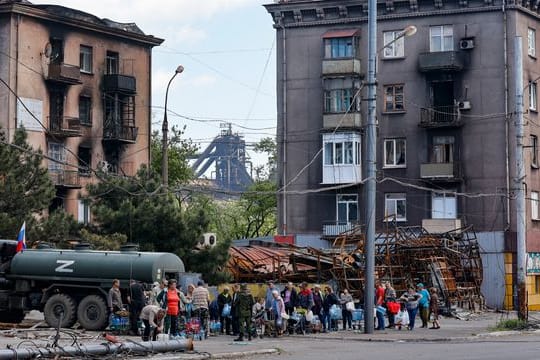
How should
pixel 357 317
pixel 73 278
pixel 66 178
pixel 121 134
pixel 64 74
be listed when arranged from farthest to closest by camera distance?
pixel 121 134, pixel 66 178, pixel 64 74, pixel 357 317, pixel 73 278

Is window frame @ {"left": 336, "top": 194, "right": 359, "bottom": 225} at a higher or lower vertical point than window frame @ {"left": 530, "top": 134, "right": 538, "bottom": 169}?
lower

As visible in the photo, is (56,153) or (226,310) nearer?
(226,310)

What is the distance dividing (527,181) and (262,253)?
1981cm

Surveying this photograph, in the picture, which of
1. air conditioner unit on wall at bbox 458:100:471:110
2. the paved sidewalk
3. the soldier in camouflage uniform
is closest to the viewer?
the paved sidewalk

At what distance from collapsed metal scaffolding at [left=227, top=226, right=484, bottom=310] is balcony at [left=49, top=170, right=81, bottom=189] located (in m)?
15.5

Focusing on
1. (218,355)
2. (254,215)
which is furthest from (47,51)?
(218,355)

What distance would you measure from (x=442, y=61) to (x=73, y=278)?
106 feet

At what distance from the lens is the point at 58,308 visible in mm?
36469

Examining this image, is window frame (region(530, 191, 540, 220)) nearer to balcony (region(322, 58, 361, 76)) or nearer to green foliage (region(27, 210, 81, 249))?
balcony (region(322, 58, 361, 76))

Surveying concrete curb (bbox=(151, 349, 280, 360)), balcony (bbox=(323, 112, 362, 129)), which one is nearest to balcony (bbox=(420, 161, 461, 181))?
balcony (bbox=(323, 112, 362, 129))

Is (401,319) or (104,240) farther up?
(104,240)

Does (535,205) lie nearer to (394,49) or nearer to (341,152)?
(341,152)

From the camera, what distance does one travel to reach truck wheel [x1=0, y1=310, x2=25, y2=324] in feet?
124

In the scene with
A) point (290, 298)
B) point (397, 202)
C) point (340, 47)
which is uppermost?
point (340, 47)
